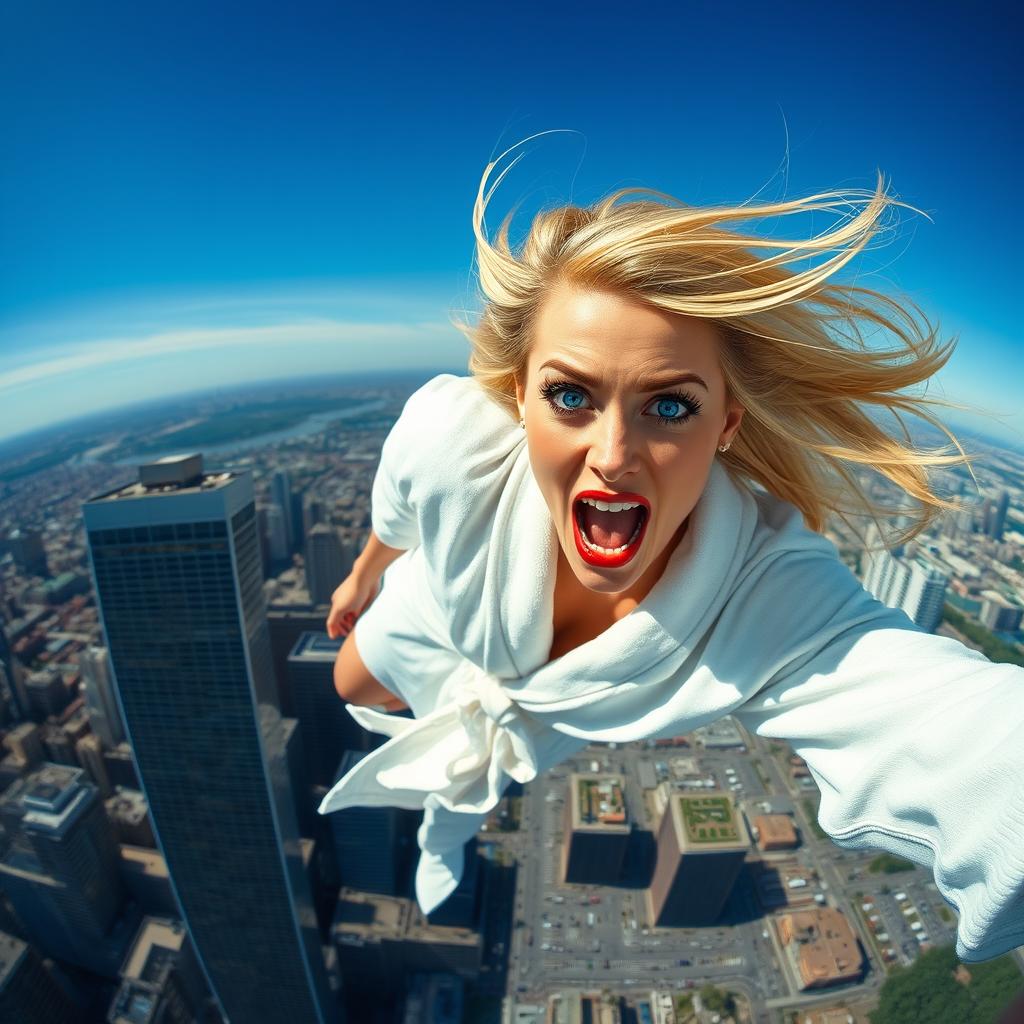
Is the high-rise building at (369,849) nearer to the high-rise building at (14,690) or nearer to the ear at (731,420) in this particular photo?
the high-rise building at (14,690)

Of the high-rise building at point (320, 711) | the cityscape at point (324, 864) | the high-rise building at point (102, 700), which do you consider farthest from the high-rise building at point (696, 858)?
the high-rise building at point (102, 700)

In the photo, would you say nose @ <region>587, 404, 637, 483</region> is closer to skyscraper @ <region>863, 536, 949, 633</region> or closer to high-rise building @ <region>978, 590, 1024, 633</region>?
high-rise building @ <region>978, 590, 1024, 633</region>

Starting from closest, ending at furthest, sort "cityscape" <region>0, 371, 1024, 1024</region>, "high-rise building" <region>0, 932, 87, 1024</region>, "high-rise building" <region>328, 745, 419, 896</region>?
"high-rise building" <region>0, 932, 87, 1024</region>
"cityscape" <region>0, 371, 1024, 1024</region>
"high-rise building" <region>328, 745, 419, 896</region>

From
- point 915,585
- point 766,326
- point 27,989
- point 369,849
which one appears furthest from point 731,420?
point 369,849

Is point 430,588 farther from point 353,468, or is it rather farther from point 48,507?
point 353,468

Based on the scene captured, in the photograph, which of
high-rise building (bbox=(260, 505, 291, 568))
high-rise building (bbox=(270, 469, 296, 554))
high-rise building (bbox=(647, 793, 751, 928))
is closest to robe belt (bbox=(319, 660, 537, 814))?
high-rise building (bbox=(647, 793, 751, 928))

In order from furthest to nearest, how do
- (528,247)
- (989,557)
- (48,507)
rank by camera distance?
1. (48,507)
2. (989,557)
3. (528,247)

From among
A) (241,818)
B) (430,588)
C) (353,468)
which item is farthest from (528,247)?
(353,468)
